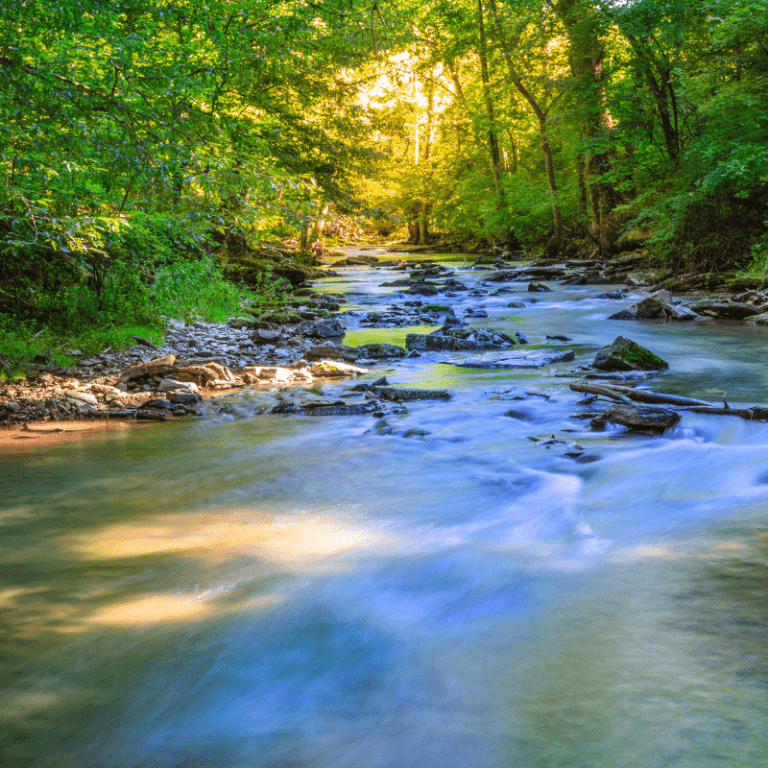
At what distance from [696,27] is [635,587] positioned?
1970 centimetres

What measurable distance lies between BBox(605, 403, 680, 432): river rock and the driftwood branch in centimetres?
28

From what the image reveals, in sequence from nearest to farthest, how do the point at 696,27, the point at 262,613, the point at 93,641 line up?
the point at 93,641 → the point at 262,613 → the point at 696,27

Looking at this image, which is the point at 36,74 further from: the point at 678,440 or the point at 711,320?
the point at 711,320

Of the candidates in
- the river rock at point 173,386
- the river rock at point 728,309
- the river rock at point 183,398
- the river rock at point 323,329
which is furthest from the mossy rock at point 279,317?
the river rock at point 728,309

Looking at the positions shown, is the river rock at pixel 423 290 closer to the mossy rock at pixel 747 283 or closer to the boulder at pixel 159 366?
the mossy rock at pixel 747 283

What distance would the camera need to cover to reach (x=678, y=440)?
5922 millimetres

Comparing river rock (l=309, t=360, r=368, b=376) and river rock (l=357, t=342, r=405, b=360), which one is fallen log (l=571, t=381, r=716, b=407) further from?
river rock (l=357, t=342, r=405, b=360)

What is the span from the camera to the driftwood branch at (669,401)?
604 cm

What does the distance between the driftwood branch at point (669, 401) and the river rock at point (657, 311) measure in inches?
301

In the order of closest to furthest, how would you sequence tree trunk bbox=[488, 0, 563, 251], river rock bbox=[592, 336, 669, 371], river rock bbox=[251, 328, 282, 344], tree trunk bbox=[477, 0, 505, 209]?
river rock bbox=[592, 336, 669, 371], river rock bbox=[251, 328, 282, 344], tree trunk bbox=[488, 0, 563, 251], tree trunk bbox=[477, 0, 505, 209]

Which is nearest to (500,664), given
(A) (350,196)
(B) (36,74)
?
(B) (36,74)

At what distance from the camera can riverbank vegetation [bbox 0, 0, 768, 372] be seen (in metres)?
6.68

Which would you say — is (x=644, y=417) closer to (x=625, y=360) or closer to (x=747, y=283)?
(x=625, y=360)

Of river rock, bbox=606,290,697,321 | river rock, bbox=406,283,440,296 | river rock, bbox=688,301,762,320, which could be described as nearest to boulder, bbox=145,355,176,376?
river rock, bbox=606,290,697,321
